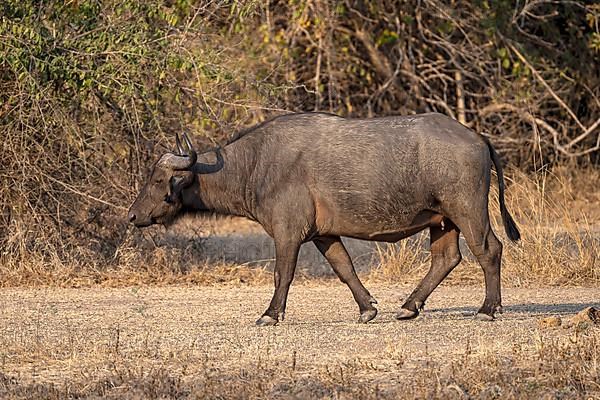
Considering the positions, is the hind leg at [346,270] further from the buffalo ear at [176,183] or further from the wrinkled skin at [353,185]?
the buffalo ear at [176,183]

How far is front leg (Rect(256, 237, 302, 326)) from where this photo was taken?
395 inches

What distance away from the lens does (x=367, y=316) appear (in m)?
10.3

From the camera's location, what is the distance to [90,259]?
45.1ft

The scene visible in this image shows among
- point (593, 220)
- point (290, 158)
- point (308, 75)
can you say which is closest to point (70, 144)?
point (290, 158)

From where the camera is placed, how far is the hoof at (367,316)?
1024cm

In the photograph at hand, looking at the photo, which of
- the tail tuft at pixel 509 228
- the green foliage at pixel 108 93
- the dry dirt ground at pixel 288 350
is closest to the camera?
Result: the dry dirt ground at pixel 288 350

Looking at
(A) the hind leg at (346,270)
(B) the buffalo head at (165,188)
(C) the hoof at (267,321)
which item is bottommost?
(C) the hoof at (267,321)

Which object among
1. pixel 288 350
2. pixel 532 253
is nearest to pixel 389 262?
pixel 532 253

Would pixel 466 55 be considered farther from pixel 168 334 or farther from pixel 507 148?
pixel 168 334

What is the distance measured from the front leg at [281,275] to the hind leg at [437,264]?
3.25 ft

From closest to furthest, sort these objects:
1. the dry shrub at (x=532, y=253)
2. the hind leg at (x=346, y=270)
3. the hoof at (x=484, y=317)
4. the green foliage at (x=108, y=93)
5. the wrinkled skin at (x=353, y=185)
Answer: the wrinkled skin at (x=353, y=185) → the hoof at (x=484, y=317) → the hind leg at (x=346, y=270) → the green foliage at (x=108, y=93) → the dry shrub at (x=532, y=253)

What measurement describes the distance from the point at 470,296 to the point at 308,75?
7125mm

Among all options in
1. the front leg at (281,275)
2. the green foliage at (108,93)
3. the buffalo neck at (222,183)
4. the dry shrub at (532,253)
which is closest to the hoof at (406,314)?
the front leg at (281,275)

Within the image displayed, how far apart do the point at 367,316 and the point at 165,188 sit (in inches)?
75.0
